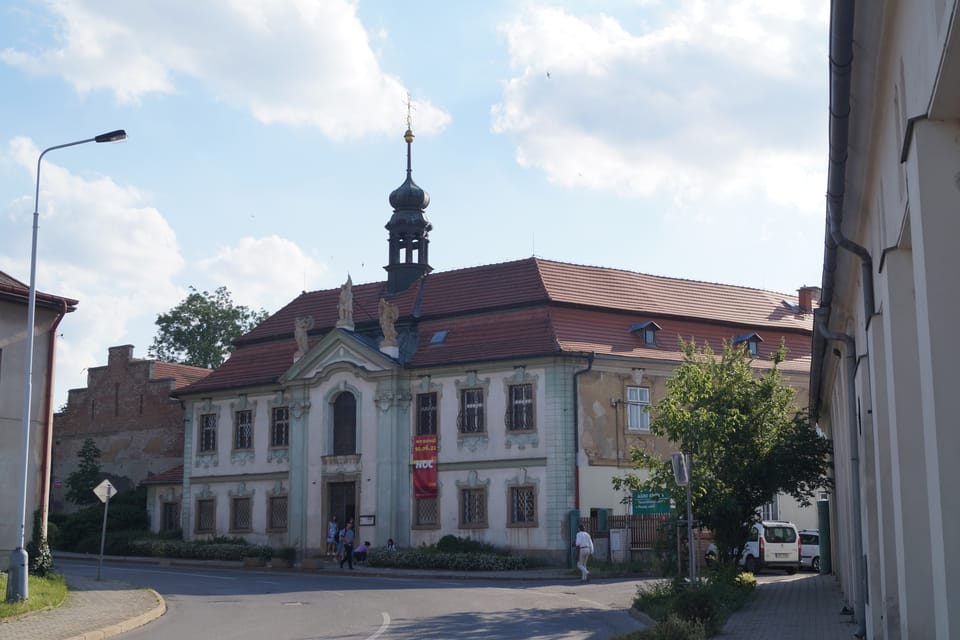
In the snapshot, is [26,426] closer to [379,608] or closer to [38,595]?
[38,595]

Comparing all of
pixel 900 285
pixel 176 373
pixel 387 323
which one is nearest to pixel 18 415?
pixel 387 323

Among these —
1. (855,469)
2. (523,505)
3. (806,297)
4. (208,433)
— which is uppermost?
(806,297)

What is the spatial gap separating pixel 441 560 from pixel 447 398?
6480 millimetres

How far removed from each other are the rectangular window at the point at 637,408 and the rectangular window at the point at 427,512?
7.35 m

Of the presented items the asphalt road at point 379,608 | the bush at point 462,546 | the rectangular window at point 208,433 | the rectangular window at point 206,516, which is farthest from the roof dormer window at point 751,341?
the rectangular window at point 206,516

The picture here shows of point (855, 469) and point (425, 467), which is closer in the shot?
point (855, 469)

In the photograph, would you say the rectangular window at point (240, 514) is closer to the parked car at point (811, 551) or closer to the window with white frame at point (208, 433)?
the window with white frame at point (208, 433)

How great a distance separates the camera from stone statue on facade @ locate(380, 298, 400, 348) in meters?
43.3

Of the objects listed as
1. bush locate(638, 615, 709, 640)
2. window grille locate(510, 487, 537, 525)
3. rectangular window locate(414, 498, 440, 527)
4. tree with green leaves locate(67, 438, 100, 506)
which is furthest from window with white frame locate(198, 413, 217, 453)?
bush locate(638, 615, 709, 640)

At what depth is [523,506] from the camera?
1554 inches

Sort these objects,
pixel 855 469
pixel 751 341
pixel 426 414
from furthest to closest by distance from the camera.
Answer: pixel 751 341 < pixel 426 414 < pixel 855 469

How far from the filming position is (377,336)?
1777 inches

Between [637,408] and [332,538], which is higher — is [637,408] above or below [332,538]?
above

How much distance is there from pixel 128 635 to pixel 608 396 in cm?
2414
